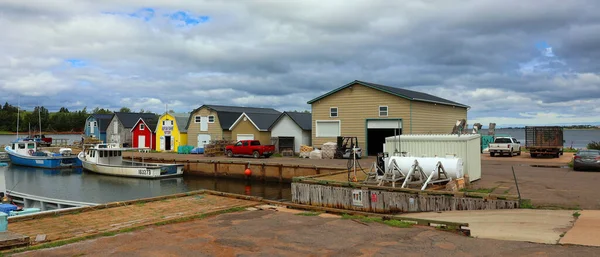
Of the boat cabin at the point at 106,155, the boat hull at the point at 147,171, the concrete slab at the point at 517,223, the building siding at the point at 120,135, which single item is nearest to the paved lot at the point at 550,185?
the concrete slab at the point at 517,223

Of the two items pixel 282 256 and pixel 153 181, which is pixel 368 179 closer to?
pixel 282 256

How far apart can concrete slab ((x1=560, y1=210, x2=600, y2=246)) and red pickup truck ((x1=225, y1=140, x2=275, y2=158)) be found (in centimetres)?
2922

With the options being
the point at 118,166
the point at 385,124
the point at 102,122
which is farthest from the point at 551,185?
the point at 102,122

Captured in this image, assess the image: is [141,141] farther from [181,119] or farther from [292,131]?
[292,131]

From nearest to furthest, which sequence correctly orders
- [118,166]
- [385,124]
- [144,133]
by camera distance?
[385,124] → [118,166] → [144,133]

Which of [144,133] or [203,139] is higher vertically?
[144,133]

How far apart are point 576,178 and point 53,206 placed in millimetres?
23128

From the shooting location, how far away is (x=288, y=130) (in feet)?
139

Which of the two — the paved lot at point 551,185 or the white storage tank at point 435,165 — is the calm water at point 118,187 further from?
the paved lot at point 551,185

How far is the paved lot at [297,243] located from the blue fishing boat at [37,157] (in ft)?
137

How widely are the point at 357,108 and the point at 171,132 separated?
1024 inches

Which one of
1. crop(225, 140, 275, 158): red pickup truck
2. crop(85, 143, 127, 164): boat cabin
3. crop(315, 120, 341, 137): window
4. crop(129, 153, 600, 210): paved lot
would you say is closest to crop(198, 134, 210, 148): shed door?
crop(225, 140, 275, 158): red pickup truck

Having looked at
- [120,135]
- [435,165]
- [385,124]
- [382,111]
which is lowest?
[435,165]

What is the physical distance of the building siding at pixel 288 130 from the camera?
4162 centimetres
